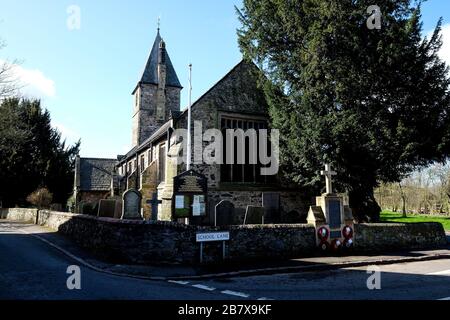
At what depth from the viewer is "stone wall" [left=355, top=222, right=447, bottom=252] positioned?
47.0ft

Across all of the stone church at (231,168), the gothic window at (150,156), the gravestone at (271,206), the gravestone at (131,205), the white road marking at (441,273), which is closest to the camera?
the white road marking at (441,273)

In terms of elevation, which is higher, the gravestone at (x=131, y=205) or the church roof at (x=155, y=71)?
the church roof at (x=155, y=71)

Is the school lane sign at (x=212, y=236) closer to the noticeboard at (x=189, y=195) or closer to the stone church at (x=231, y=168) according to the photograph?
the noticeboard at (x=189, y=195)

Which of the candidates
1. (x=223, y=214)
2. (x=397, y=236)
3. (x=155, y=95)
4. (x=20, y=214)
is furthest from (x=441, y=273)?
(x=155, y=95)

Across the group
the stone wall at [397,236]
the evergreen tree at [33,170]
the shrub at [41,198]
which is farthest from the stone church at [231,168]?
the evergreen tree at [33,170]

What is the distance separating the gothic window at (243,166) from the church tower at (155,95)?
2018 cm

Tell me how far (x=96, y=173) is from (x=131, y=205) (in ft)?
100

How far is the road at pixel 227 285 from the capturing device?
749 centimetres

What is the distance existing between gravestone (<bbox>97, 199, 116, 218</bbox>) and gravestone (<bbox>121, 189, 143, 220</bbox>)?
3.05 m

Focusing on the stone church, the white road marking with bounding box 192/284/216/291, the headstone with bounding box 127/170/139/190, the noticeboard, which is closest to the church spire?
the headstone with bounding box 127/170/139/190

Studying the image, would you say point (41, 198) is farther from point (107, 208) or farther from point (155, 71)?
point (107, 208)

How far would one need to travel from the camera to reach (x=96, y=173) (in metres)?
41.8

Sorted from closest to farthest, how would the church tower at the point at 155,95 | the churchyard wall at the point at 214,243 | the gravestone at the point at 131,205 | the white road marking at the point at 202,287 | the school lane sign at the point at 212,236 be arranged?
the white road marking at the point at 202,287, the churchyard wall at the point at 214,243, the school lane sign at the point at 212,236, the gravestone at the point at 131,205, the church tower at the point at 155,95

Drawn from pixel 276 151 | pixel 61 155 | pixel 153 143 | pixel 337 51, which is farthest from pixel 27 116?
pixel 337 51
